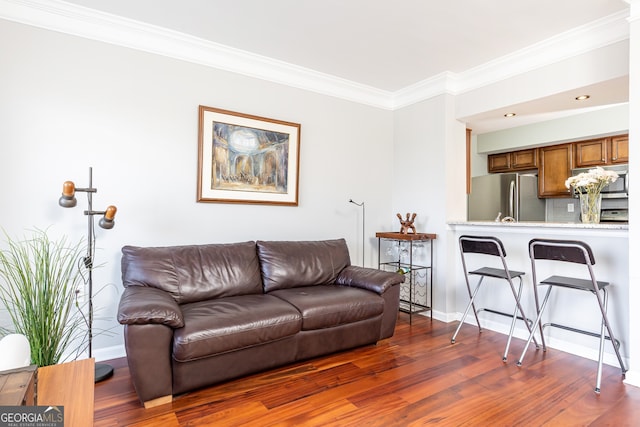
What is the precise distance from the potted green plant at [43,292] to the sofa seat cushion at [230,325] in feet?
2.54

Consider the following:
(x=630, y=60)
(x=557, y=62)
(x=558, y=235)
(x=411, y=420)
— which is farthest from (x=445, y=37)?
(x=411, y=420)

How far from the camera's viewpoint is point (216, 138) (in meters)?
3.19

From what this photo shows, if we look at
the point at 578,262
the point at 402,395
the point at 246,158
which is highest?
the point at 246,158

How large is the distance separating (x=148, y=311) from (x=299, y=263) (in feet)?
4.86

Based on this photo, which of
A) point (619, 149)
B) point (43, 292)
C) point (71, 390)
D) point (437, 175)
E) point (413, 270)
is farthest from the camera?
point (619, 149)

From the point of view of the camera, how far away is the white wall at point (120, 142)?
2486 millimetres

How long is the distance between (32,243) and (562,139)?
5999 mm

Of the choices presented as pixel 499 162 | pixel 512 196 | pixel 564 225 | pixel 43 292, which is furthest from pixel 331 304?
pixel 499 162

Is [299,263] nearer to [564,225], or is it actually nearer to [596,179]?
[564,225]

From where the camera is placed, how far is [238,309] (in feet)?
7.83

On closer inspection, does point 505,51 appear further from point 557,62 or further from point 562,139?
point 562,139

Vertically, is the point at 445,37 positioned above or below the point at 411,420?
above

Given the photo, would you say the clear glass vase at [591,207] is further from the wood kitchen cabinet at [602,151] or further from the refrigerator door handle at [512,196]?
the refrigerator door handle at [512,196]

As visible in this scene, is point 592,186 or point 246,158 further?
point 246,158
